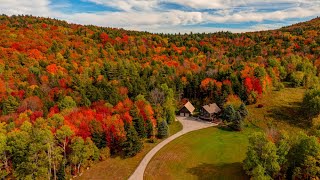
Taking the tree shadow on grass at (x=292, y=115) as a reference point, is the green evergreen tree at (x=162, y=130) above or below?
below

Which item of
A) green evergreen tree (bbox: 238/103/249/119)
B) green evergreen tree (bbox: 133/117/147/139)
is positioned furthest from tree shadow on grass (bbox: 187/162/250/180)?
green evergreen tree (bbox: 238/103/249/119)

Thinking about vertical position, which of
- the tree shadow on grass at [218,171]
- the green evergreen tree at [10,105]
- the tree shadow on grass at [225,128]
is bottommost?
the tree shadow on grass at [218,171]

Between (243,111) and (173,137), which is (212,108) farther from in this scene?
(173,137)

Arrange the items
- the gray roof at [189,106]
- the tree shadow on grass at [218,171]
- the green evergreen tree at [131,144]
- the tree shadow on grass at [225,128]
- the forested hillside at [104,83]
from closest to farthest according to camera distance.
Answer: the tree shadow on grass at [218,171], the forested hillside at [104,83], the green evergreen tree at [131,144], the tree shadow on grass at [225,128], the gray roof at [189,106]

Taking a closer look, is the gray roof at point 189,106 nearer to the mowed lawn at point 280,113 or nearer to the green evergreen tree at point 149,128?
the mowed lawn at point 280,113

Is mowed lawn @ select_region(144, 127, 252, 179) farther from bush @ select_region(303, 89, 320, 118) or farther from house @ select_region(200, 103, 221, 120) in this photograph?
bush @ select_region(303, 89, 320, 118)

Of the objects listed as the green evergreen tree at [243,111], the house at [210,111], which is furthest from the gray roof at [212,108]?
the green evergreen tree at [243,111]

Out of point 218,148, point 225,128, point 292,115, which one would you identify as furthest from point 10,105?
point 292,115
